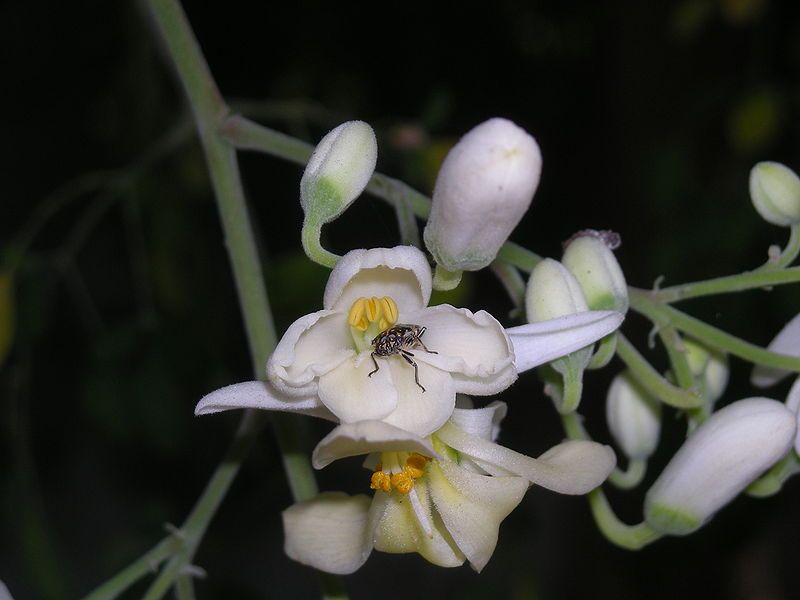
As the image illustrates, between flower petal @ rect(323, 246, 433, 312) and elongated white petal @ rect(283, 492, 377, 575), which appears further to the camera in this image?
elongated white petal @ rect(283, 492, 377, 575)

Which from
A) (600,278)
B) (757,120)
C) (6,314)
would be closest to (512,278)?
(600,278)

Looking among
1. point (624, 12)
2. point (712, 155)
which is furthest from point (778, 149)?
point (624, 12)

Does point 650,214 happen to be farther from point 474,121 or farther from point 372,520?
point 372,520

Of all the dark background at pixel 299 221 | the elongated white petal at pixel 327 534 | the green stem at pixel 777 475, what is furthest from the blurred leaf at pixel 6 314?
the green stem at pixel 777 475

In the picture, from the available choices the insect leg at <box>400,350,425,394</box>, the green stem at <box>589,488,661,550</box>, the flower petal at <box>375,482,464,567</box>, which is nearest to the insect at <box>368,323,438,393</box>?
the insect leg at <box>400,350,425,394</box>

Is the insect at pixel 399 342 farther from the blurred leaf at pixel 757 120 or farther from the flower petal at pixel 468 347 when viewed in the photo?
the blurred leaf at pixel 757 120

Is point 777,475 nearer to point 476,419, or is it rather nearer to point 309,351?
point 476,419

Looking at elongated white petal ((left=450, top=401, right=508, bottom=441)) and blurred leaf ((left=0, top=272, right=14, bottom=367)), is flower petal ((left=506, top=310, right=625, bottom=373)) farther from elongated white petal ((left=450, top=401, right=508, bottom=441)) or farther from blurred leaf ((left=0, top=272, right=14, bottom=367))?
blurred leaf ((left=0, top=272, right=14, bottom=367))
